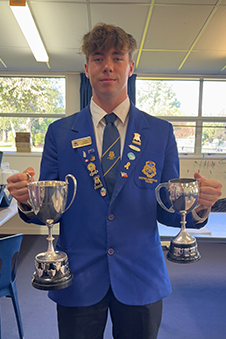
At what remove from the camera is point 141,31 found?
3879 millimetres

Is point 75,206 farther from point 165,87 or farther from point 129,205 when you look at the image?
point 165,87

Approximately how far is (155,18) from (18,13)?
165cm

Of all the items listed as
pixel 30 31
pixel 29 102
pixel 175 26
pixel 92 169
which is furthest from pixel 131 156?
pixel 29 102

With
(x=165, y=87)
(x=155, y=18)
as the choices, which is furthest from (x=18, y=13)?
(x=165, y=87)

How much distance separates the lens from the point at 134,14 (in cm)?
355

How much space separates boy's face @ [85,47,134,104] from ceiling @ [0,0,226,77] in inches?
105

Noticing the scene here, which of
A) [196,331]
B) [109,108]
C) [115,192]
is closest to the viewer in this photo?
[115,192]

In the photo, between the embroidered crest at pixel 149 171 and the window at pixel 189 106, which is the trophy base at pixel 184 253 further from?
the window at pixel 189 106

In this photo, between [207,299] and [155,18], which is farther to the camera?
[155,18]

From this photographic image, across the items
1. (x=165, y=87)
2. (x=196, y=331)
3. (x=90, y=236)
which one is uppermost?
(x=165, y=87)

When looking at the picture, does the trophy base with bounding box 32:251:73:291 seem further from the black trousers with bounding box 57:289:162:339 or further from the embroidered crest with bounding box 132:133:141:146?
the embroidered crest with bounding box 132:133:141:146

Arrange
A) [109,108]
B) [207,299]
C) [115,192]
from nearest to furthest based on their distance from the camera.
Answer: [115,192]
[109,108]
[207,299]

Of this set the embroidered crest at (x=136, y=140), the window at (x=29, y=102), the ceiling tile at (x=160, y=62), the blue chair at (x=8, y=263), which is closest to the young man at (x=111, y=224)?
the embroidered crest at (x=136, y=140)

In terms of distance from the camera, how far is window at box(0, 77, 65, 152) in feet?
17.6
